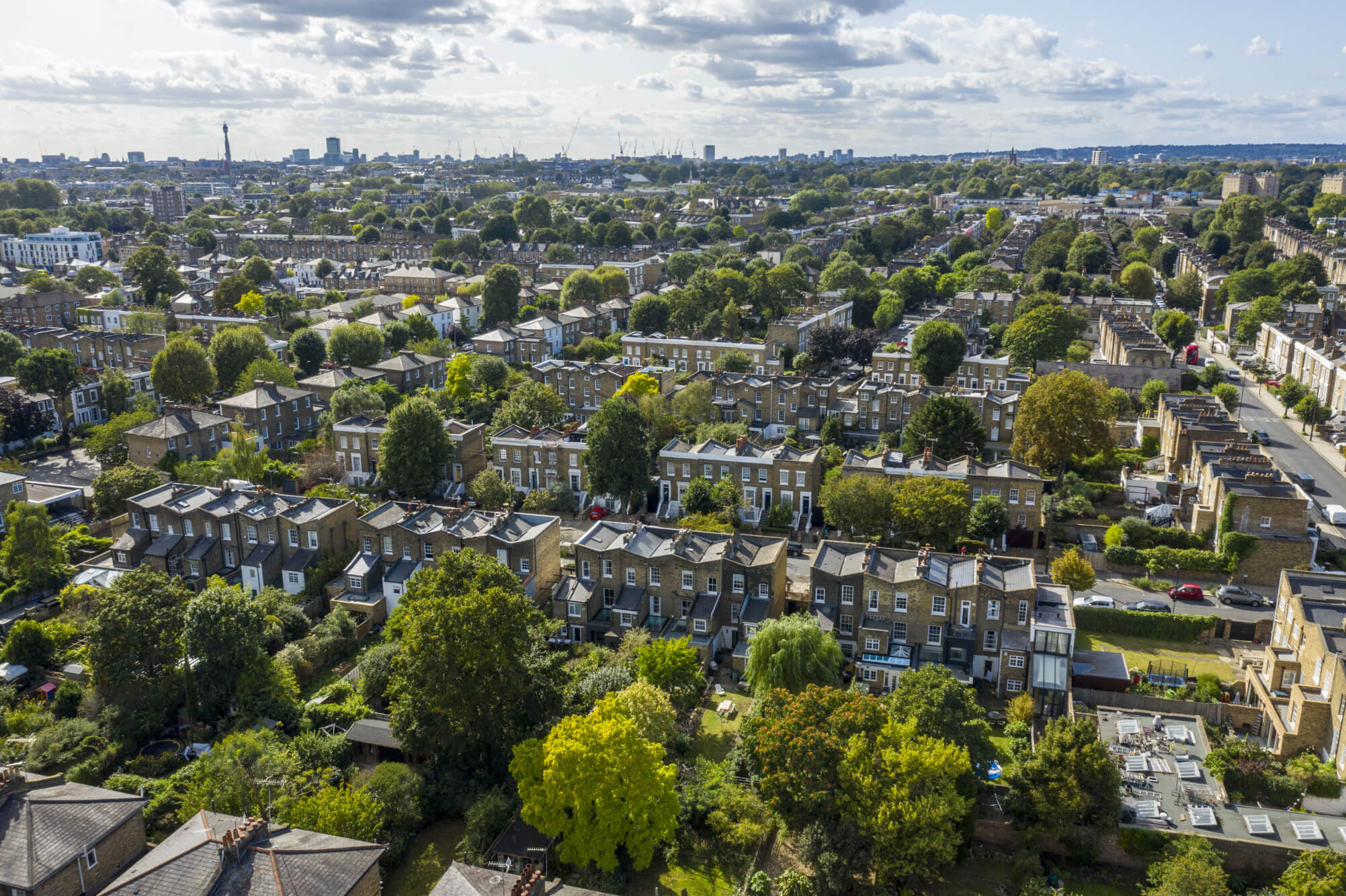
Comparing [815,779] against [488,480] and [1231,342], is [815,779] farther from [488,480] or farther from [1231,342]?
[1231,342]

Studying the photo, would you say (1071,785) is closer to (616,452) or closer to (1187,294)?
(616,452)

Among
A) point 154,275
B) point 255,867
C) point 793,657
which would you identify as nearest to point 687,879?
point 793,657

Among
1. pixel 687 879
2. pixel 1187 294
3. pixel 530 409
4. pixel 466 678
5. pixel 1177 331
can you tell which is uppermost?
pixel 1187 294

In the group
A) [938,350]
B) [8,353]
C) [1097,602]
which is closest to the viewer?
[1097,602]

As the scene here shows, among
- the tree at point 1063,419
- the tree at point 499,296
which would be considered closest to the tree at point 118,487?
the tree at point 499,296

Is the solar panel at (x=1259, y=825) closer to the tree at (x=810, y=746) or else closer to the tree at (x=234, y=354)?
the tree at (x=810, y=746)

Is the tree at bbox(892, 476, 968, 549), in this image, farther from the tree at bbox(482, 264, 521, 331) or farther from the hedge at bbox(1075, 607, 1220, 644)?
the tree at bbox(482, 264, 521, 331)

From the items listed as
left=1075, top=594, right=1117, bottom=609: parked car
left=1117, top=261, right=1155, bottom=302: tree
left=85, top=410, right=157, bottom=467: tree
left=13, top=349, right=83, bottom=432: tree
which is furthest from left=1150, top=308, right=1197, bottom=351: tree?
left=13, top=349, right=83, bottom=432: tree
